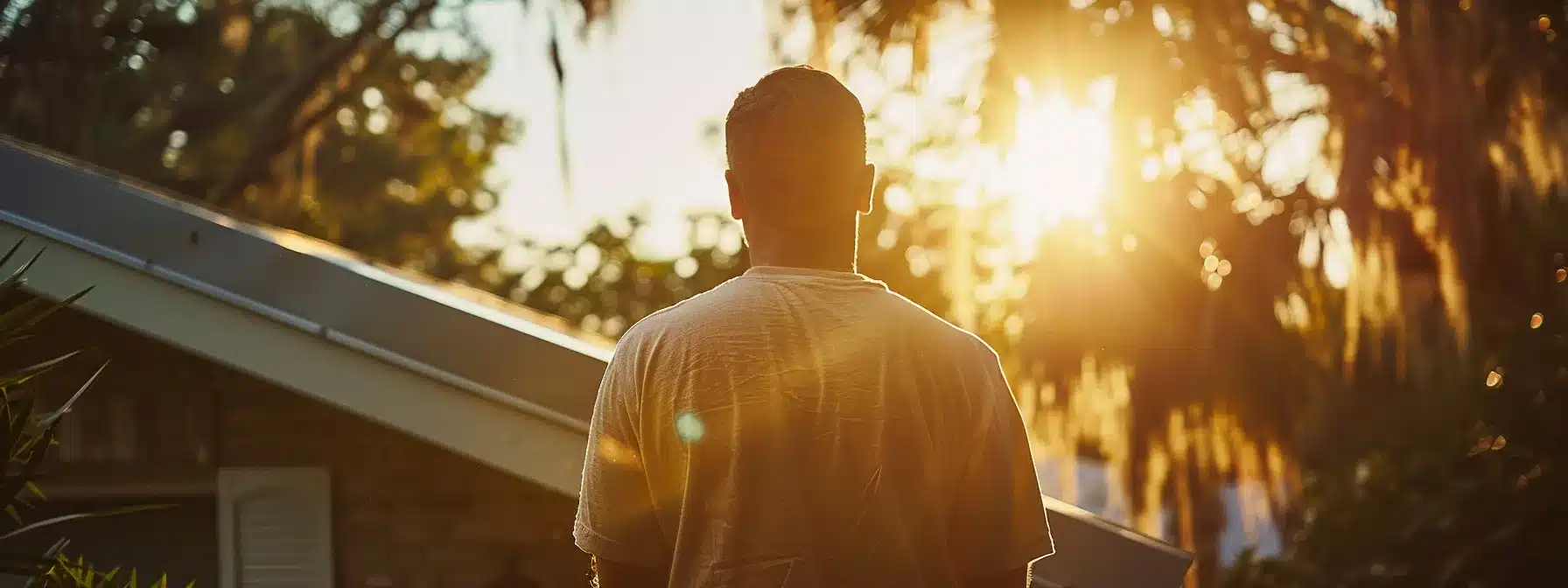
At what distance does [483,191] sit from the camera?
34.9m

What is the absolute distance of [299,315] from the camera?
435 cm

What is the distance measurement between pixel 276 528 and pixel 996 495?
3770 millimetres

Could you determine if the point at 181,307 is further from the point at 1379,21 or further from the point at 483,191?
the point at 483,191

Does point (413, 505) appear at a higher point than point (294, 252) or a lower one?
lower

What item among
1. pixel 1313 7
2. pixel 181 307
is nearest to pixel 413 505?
pixel 181 307

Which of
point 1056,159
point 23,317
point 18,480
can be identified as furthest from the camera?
point 1056,159

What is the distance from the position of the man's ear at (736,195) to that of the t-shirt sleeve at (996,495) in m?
0.34

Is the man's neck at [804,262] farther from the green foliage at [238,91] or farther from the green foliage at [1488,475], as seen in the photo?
the green foliage at [238,91]

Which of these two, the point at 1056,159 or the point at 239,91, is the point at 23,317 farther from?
the point at 239,91

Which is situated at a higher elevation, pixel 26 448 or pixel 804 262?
pixel 804 262

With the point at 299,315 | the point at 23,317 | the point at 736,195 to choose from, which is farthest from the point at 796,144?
the point at 299,315

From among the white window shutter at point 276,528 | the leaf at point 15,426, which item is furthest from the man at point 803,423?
the white window shutter at point 276,528

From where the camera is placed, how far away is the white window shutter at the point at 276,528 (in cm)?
493

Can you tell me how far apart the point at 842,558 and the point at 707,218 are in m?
33.5
